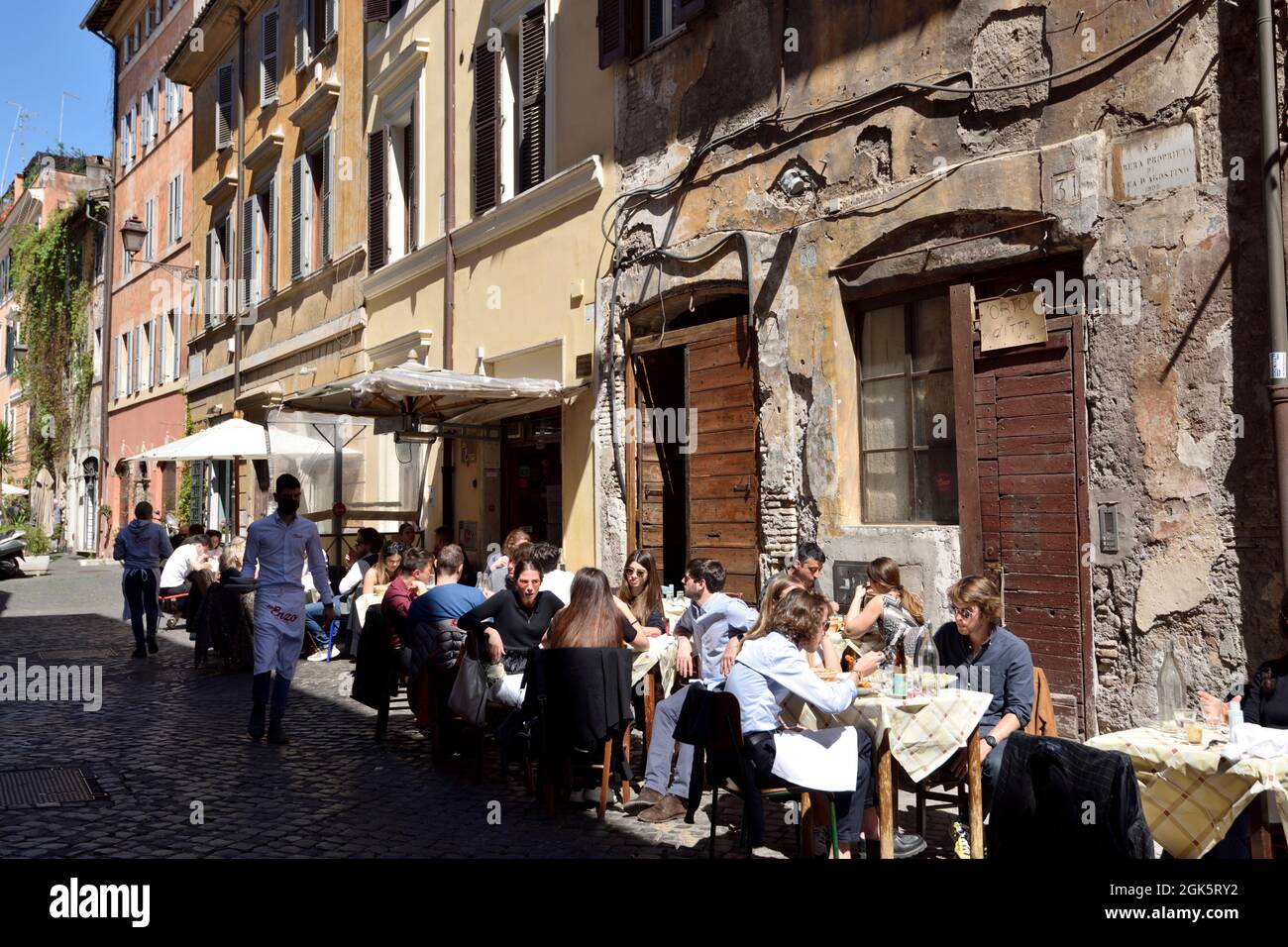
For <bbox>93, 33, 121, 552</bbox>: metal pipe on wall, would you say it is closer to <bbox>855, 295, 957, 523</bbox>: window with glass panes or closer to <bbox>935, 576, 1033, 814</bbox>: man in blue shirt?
<bbox>855, 295, 957, 523</bbox>: window with glass panes

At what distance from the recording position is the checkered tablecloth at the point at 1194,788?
12.6ft

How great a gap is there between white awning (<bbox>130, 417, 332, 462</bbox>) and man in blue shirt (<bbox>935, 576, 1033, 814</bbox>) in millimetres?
11451

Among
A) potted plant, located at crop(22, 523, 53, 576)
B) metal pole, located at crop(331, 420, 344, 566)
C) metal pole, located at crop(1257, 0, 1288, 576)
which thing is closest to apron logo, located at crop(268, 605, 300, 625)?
metal pole, located at crop(1257, 0, 1288, 576)

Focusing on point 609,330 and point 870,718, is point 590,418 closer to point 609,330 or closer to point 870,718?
point 609,330

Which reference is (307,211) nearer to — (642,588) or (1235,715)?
(642,588)

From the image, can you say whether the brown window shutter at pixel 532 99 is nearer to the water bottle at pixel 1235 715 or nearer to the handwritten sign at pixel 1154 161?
the handwritten sign at pixel 1154 161

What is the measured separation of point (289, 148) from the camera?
19.8 m

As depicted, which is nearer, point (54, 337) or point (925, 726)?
point (925, 726)

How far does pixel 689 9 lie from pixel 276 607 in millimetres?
6115

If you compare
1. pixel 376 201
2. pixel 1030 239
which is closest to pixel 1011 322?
pixel 1030 239

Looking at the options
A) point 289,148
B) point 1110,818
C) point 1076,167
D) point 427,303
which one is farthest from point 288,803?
point 289,148

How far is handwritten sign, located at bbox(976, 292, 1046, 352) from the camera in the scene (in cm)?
735

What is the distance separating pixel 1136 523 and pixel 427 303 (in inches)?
408

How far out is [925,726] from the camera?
16.3 ft
